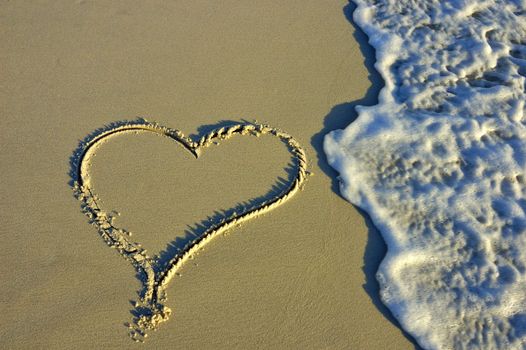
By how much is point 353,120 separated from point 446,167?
0.89 meters

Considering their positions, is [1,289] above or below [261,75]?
below

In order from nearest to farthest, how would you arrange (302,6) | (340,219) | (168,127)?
(340,219)
(168,127)
(302,6)

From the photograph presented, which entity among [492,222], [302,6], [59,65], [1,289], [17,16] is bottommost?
[492,222]

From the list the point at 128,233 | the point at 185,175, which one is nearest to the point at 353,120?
the point at 185,175

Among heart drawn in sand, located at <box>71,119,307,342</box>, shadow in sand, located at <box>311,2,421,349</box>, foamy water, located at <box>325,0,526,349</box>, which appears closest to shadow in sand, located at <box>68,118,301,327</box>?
heart drawn in sand, located at <box>71,119,307,342</box>

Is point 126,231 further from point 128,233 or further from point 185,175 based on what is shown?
point 185,175

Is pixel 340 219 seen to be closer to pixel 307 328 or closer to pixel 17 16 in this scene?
pixel 307 328

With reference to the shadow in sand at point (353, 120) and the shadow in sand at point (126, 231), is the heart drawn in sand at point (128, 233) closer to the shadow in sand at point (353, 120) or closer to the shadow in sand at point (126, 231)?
the shadow in sand at point (126, 231)

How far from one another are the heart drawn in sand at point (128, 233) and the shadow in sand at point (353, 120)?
0.79 feet

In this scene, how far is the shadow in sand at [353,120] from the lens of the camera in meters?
2.95

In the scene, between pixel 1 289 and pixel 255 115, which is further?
pixel 255 115

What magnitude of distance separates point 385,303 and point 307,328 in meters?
0.59

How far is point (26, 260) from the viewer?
2.80 metres

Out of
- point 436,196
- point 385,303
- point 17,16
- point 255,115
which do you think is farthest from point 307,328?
point 17,16
